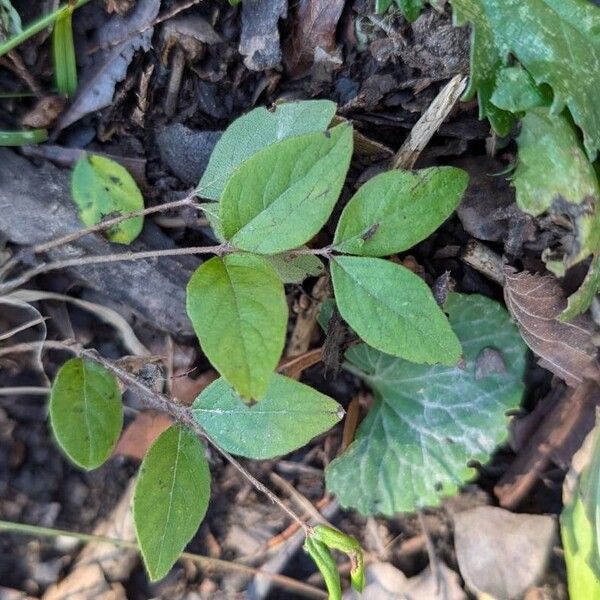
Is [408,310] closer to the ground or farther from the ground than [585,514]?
farther from the ground

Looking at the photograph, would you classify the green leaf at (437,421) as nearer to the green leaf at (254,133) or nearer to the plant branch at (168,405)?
the plant branch at (168,405)

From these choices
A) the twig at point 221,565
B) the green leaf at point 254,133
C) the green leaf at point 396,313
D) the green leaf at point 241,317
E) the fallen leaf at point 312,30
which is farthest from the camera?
the twig at point 221,565

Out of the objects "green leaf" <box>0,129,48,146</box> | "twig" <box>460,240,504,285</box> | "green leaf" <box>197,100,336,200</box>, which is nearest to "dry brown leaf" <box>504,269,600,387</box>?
"twig" <box>460,240,504,285</box>

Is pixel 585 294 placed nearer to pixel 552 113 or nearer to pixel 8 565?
pixel 552 113

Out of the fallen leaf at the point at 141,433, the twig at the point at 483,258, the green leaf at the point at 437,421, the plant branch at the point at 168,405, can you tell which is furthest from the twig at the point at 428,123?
the fallen leaf at the point at 141,433

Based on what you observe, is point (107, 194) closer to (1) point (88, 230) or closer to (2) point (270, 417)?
(1) point (88, 230)

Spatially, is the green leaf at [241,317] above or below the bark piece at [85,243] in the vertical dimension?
above

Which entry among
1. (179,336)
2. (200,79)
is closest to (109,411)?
(179,336)
